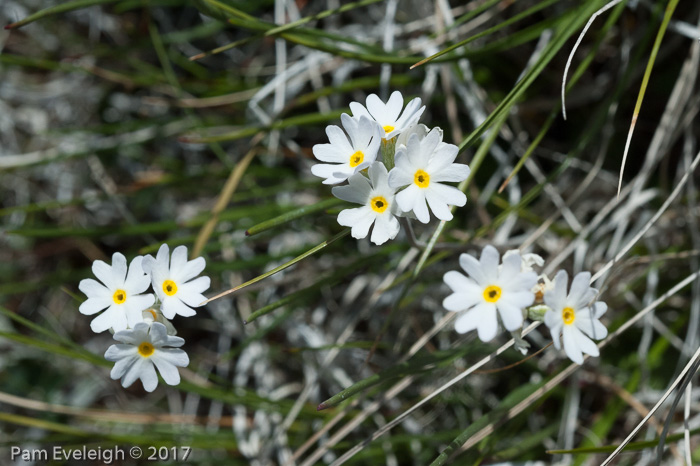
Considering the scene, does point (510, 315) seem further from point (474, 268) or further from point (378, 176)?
point (378, 176)

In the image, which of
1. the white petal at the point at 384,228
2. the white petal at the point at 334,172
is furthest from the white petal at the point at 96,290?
the white petal at the point at 384,228

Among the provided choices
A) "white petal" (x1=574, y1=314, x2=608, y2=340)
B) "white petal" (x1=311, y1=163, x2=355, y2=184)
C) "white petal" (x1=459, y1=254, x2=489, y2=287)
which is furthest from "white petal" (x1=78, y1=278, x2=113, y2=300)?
"white petal" (x1=574, y1=314, x2=608, y2=340)

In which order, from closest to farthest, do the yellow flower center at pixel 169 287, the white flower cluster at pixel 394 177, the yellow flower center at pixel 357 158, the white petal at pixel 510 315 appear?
the white petal at pixel 510 315 → the white flower cluster at pixel 394 177 → the yellow flower center at pixel 357 158 → the yellow flower center at pixel 169 287

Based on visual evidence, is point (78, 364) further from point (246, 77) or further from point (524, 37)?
point (524, 37)

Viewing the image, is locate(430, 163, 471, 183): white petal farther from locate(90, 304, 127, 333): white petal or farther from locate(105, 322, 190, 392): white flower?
locate(90, 304, 127, 333): white petal

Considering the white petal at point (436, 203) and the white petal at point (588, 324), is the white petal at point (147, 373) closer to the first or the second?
the white petal at point (436, 203)

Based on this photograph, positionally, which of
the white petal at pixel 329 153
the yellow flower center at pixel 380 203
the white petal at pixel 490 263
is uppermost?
the white petal at pixel 329 153

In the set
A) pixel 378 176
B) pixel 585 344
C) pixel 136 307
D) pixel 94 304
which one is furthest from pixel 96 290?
pixel 585 344
